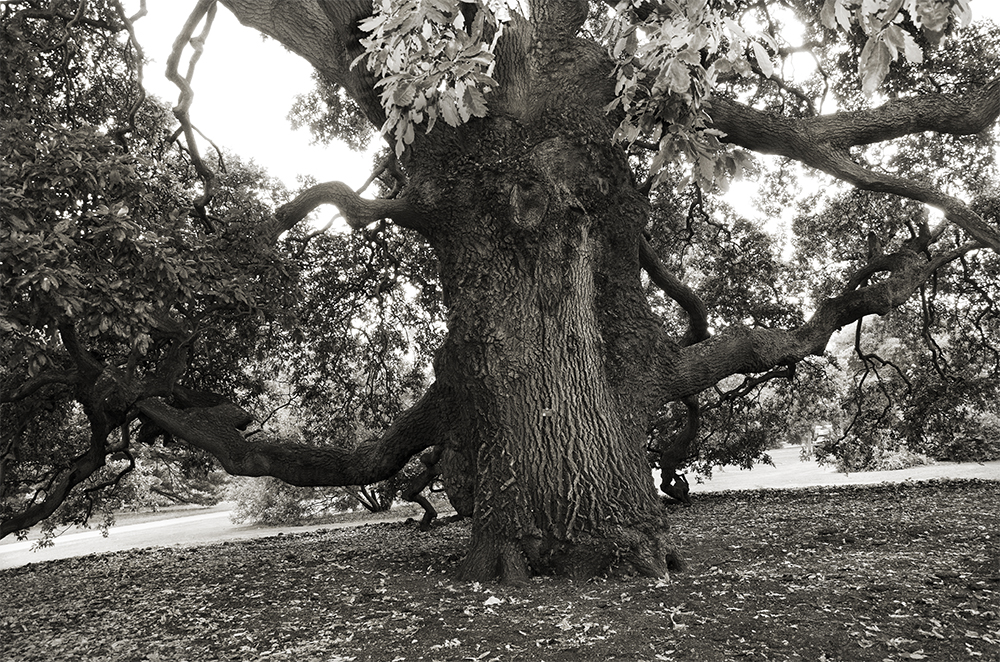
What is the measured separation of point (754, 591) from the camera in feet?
14.6

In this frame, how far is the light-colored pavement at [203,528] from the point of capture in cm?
1653

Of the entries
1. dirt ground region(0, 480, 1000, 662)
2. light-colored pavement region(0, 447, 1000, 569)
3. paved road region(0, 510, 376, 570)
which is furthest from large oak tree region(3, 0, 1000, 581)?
paved road region(0, 510, 376, 570)

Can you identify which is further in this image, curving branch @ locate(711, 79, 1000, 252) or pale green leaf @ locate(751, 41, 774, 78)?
curving branch @ locate(711, 79, 1000, 252)

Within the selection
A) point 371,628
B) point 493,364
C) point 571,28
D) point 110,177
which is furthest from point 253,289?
point 571,28

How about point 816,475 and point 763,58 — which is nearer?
point 763,58

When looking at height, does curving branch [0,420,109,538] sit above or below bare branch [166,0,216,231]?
below

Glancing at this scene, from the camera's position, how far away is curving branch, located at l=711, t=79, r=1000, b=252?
260 inches

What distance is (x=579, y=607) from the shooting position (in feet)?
14.4

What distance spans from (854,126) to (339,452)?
6373 mm

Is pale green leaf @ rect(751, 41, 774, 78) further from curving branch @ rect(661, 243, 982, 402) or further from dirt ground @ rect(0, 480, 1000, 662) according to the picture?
curving branch @ rect(661, 243, 982, 402)

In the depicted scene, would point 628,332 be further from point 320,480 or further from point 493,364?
point 320,480

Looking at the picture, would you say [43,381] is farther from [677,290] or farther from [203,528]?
[203,528]

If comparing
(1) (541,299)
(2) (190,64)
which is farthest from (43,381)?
(1) (541,299)

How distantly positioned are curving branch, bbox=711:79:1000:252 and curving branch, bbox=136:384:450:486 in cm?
412
